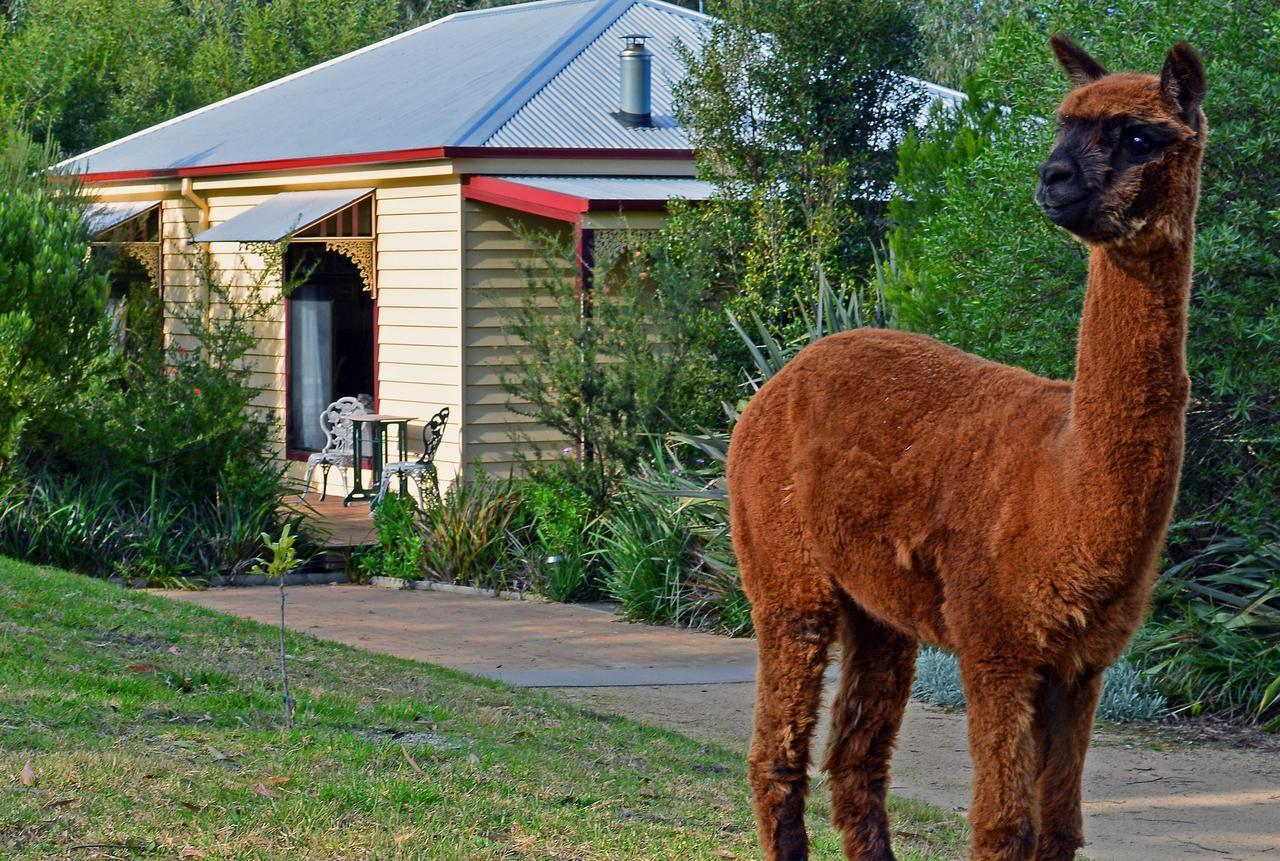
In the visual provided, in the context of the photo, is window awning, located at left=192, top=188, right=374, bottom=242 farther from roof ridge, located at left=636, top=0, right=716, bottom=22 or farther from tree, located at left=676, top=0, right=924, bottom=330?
roof ridge, located at left=636, top=0, right=716, bottom=22

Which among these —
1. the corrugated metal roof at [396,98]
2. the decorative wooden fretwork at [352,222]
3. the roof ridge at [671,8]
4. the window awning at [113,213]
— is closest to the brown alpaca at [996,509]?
the corrugated metal roof at [396,98]

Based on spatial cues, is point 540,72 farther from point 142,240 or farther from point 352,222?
point 142,240

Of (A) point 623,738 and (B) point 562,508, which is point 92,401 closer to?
(B) point 562,508

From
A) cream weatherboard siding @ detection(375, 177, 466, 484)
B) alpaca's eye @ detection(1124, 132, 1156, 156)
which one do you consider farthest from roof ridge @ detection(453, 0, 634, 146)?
alpaca's eye @ detection(1124, 132, 1156, 156)

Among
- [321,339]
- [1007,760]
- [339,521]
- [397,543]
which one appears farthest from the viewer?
[321,339]

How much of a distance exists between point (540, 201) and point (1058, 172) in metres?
11.0

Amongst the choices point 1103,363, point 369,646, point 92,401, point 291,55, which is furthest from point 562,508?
point 291,55

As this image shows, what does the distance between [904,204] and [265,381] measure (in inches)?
379

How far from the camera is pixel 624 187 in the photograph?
51.7 feet

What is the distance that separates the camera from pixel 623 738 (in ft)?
26.2

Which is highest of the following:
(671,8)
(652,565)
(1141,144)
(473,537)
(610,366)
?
(671,8)

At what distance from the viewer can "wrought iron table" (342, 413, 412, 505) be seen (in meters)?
16.5

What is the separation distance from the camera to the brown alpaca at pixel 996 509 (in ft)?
13.8

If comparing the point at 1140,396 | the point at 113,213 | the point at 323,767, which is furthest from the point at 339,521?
the point at 1140,396
